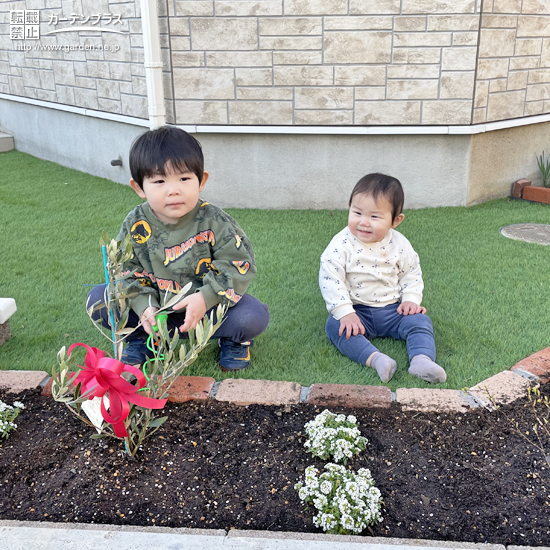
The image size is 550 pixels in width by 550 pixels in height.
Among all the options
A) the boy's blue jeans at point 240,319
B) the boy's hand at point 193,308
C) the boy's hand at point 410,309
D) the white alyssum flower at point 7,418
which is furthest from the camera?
the boy's hand at point 410,309

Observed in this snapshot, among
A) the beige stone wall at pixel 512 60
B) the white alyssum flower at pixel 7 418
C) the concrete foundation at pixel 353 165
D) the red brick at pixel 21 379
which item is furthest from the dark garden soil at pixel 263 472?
the beige stone wall at pixel 512 60

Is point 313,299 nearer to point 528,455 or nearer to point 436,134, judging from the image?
point 528,455

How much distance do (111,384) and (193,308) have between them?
29.9 inches

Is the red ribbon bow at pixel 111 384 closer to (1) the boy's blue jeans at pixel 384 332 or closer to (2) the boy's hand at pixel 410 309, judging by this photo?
(1) the boy's blue jeans at pixel 384 332

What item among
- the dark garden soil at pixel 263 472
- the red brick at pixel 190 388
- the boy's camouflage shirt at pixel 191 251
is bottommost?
the dark garden soil at pixel 263 472

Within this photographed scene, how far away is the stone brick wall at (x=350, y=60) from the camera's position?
475 centimetres

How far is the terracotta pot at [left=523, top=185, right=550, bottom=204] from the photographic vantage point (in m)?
5.39

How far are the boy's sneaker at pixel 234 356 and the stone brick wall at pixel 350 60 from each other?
10.0 ft

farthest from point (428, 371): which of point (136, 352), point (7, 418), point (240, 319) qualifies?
point (7, 418)

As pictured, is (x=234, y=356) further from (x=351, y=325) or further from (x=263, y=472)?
(x=263, y=472)

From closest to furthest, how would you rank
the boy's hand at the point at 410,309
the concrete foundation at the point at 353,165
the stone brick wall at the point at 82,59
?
the boy's hand at the point at 410,309
the concrete foundation at the point at 353,165
the stone brick wall at the point at 82,59

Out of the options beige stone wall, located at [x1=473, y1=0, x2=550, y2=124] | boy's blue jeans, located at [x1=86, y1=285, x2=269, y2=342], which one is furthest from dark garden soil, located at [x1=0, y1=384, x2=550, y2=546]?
beige stone wall, located at [x1=473, y1=0, x2=550, y2=124]

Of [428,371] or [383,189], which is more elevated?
[383,189]

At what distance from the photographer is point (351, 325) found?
8.89 feet
